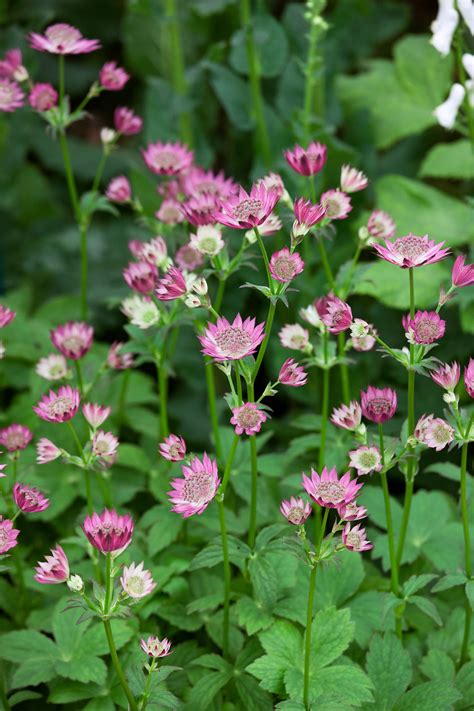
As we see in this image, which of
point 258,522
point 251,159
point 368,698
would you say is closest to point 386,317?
point 251,159

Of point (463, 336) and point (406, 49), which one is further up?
point (406, 49)

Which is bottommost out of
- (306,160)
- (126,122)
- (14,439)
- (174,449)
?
(14,439)

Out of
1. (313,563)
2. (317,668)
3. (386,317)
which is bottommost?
(386,317)

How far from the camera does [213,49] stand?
1.96m

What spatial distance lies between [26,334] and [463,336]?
34.4 inches

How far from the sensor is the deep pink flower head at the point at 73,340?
1.20 meters

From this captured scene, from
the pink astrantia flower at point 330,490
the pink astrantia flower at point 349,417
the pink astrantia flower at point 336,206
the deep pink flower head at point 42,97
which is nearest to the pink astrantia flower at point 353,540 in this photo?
the pink astrantia flower at point 330,490

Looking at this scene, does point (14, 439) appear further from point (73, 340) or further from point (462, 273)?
point (462, 273)

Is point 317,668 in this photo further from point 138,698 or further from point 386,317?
point 386,317

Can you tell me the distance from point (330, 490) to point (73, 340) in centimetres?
49

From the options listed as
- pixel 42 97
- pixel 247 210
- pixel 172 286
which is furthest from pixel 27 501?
pixel 42 97

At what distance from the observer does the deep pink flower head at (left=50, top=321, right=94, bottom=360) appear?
1.20 metres

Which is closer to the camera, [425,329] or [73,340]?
[425,329]

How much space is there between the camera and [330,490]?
91cm
